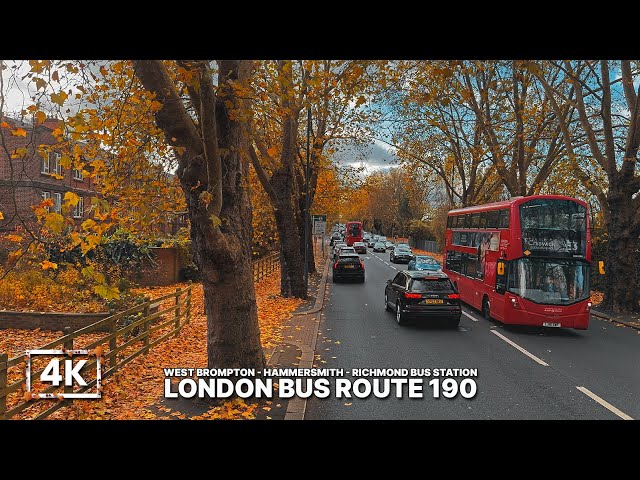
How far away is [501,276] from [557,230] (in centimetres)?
198

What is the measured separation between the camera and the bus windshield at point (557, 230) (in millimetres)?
14805

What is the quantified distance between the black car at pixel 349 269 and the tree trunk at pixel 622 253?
12627mm

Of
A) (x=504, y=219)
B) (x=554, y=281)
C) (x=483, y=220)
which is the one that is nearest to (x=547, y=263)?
(x=554, y=281)

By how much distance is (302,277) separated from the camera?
20.3 m

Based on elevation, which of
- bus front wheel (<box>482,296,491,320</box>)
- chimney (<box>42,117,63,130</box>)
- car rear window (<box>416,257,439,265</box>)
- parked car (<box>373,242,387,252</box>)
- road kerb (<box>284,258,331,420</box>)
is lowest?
road kerb (<box>284,258,331,420</box>)

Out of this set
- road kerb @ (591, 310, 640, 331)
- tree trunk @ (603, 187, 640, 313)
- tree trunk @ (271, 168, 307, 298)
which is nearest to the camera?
road kerb @ (591, 310, 640, 331)

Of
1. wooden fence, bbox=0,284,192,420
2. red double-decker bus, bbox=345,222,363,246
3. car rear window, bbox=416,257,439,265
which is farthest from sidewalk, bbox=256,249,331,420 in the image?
red double-decker bus, bbox=345,222,363,246

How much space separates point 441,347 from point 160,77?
28.7 feet

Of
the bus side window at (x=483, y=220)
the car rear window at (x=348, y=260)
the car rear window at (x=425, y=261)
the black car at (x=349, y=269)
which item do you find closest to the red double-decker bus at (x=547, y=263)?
the bus side window at (x=483, y=220)

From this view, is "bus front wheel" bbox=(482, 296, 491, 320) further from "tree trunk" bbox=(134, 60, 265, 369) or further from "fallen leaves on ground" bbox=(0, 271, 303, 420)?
"tree trunk" bbox=(134, 60, 265, 369)

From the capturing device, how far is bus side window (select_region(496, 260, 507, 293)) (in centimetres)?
1530

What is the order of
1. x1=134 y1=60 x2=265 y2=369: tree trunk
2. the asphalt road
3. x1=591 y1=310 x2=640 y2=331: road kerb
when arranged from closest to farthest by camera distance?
x1=134 y1=60 x2=265 y2=369: tree trunk
the asphalt road
x1=591 y1=310 x2=640 y2=331: road kerb

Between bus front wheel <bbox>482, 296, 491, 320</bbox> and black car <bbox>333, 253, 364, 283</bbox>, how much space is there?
38.1 ft
